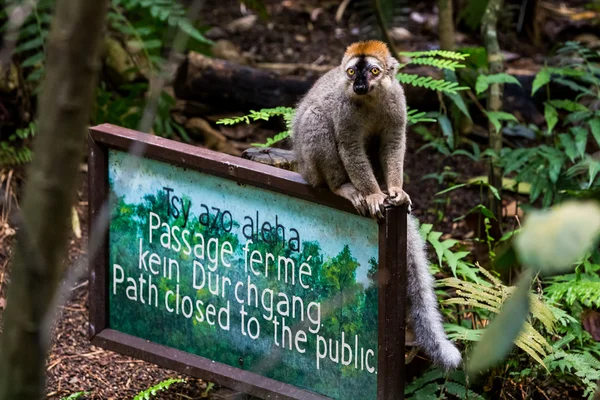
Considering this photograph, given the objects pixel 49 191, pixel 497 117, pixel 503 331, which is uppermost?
pixel 49 191

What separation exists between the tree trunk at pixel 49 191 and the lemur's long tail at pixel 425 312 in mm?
2248

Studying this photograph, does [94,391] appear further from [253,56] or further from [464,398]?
[253,56]

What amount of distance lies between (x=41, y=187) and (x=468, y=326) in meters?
3.31

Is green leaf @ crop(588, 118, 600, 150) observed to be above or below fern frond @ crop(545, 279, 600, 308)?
above

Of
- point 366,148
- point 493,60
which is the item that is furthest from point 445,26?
point 366,148

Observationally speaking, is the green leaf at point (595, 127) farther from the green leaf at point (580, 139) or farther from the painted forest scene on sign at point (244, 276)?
the painted forest scene on sign at point (244, 276)

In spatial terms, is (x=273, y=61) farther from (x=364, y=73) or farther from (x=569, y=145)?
(x=364, y=73)

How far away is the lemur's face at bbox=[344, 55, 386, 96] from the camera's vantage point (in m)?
3.80

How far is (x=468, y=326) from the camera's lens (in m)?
4.44

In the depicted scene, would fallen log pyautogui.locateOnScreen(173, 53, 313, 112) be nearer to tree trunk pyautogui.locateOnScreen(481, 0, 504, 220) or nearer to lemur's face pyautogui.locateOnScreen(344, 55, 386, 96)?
tree trunk pyautogui.locateOnScreen(481, 0, 504, 220)

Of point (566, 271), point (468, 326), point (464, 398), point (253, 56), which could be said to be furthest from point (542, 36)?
point (464, 398)

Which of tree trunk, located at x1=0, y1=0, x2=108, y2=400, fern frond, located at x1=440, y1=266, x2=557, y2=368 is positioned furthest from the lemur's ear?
tree trunk, located at x1=0, y1=0, x2=108, y2=400

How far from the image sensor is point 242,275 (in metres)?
3.85

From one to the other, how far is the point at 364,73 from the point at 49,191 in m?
2.47
